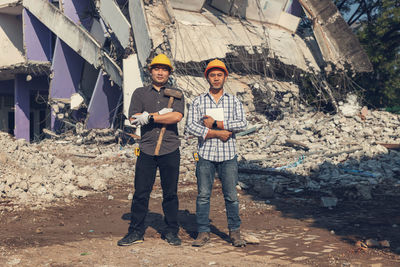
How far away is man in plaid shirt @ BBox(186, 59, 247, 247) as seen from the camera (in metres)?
3.83

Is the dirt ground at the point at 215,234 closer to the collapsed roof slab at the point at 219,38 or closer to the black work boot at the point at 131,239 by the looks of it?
the black work boot at the point at 131,239

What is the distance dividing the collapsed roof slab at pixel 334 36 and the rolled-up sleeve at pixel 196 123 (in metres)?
10.3

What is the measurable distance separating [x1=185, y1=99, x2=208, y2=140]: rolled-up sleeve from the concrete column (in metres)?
15.2

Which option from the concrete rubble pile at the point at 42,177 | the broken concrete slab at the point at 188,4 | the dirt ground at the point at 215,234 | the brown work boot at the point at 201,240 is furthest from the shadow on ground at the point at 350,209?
the broken concrete slab at the point at 188,4

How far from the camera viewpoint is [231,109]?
13.0 feet

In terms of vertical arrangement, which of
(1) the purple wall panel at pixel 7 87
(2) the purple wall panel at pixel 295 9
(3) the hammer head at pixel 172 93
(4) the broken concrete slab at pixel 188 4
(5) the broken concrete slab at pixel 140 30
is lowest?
(3) the hammer head at pixel 172 93

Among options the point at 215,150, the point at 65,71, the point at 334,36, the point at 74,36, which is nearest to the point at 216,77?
the point at 215,150

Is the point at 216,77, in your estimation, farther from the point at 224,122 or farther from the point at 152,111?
Result: the point at 152,111

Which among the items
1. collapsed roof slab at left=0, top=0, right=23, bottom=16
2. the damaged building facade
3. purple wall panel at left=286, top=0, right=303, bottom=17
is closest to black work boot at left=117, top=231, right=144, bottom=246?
the damaged building facade

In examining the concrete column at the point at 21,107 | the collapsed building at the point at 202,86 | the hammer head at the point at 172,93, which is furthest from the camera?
the concrete column at the point at 21,107

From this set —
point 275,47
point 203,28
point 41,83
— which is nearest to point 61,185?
point 203,28

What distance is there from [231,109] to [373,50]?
45.8ft

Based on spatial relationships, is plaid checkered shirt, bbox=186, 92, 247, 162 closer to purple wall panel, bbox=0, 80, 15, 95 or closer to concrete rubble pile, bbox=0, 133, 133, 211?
concrete rubble pile, bbox=0, 133, 133, 211

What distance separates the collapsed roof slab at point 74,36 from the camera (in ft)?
43.3
